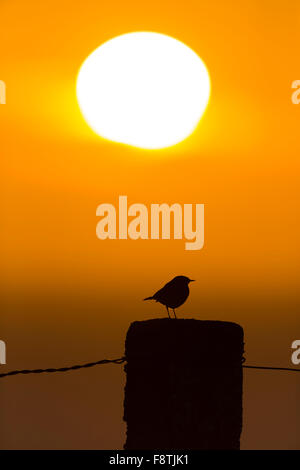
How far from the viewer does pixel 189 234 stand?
192 cm
